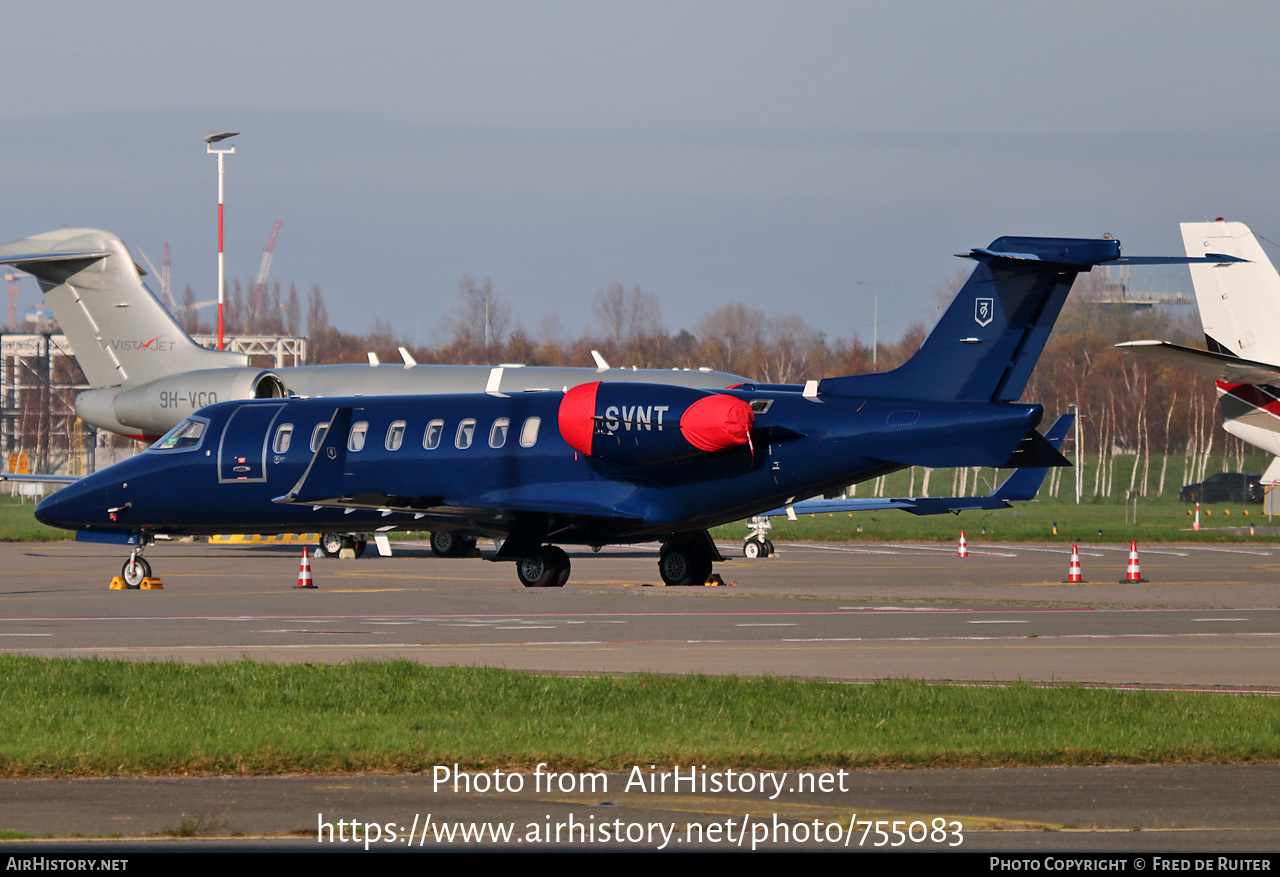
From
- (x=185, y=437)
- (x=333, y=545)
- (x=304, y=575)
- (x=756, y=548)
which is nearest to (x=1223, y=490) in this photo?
(x=756, y=548)

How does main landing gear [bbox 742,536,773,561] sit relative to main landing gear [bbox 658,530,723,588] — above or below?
below

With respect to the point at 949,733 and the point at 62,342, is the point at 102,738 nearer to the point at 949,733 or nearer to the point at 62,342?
the point at 949,733

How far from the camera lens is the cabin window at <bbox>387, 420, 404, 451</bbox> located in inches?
1097

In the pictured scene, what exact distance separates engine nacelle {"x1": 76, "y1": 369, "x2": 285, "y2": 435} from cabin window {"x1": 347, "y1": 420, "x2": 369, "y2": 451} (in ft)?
37.5

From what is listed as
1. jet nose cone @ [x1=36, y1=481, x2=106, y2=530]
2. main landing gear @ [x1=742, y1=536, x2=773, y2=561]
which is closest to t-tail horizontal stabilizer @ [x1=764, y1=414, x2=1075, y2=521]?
main landing gear @ [x1=742, y1=536, x2=773, y2=561]

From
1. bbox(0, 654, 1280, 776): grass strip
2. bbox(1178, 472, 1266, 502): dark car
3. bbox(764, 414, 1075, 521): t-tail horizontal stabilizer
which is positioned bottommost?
bbox(1178, 472, 1266, 502): dark car

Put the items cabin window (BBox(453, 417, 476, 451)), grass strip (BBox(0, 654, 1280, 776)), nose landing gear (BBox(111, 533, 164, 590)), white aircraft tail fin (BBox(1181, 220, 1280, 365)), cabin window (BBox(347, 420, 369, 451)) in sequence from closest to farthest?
grass strip (BBox(0, 654, 1280, 776)) < cabin window (BBox(453, 417, 476, 451)) < nose landing gear (BBox(111, 533, 164, 590)) < cabin window (BBox(347, 420, 369, 451)) < white aircraft tail fin (BBox(1181, 220, 1280, 365))

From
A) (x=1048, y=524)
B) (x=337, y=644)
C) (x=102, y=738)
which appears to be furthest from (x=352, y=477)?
(x=1048, y=524)

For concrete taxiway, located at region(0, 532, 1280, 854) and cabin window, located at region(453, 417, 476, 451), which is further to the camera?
cabin window, located at region(453, 417, 476, 451)

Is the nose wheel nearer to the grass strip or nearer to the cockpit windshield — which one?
the cockpit windshield

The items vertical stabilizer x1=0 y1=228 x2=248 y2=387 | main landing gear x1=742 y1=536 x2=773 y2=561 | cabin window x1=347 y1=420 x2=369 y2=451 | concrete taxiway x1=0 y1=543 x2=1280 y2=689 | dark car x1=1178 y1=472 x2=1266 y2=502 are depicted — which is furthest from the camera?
dark car x1=1178 y1=472 x2=1266 y2=502

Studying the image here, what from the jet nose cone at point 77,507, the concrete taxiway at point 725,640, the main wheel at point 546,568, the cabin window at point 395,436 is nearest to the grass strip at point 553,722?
the concrete taxiway at point 725,640

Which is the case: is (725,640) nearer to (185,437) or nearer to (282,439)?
(282,439)

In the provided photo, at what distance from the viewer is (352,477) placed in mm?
27969
